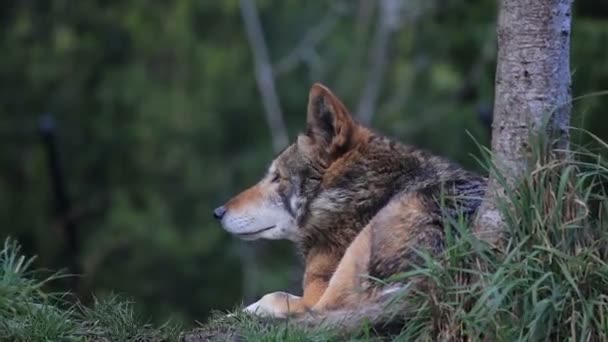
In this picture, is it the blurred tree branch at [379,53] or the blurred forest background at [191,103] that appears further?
the blurred tree branch at [379,53]

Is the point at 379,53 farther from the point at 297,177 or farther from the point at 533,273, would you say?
the point at 533,273

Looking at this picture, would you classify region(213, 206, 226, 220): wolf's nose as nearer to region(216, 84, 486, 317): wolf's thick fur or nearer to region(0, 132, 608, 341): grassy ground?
region(216, 84, 486, 317): wolf's thick fur

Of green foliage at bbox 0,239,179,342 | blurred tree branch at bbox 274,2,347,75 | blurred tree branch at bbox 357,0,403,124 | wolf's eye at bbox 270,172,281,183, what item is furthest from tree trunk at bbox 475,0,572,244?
blurred tree branch at bbox 274,2,347,75

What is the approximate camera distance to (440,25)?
2520 centimetres

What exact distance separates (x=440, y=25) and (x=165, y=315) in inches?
268

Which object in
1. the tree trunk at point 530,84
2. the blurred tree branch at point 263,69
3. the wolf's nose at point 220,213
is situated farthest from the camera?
the blurred tree branch at point 263,69

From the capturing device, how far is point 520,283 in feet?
19.6

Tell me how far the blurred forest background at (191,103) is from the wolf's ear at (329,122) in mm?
15123

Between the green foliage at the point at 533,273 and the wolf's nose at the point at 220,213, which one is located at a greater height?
the green foliage at the point at 533,273

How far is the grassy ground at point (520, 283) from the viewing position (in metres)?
5.91

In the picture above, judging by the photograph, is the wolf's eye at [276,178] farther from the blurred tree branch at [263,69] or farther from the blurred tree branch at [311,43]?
the blurred tree branch at [311,43]

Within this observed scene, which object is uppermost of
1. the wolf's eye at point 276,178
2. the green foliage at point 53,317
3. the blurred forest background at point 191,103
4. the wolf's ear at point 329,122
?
the wolf's ear at point 329,122

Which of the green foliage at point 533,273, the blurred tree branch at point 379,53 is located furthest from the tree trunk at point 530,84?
the blurred tree branch at point 379,53

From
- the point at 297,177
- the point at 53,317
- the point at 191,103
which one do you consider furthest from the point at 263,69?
the point at 53,317
